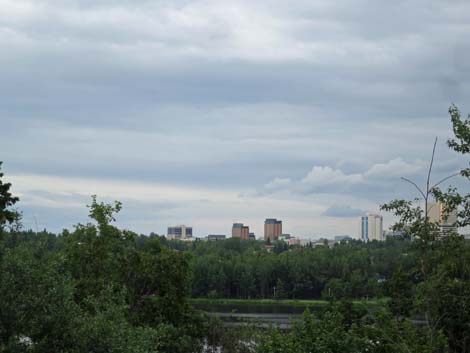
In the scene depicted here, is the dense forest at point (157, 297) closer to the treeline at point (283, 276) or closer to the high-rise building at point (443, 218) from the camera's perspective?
the high-rise building at point (443, 218)

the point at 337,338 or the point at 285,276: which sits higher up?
the point at 285,276

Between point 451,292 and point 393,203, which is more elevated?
point 393,203

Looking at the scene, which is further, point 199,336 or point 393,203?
point 199,336

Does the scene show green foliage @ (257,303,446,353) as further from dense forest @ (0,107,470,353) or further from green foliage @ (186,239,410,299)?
green foliage @ (186,239,410,299)

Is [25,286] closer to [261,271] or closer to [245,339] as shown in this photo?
[245,339]

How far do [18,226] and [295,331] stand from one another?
8.02m

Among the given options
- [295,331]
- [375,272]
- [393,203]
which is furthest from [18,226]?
[375,272]

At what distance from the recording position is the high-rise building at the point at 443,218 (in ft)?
43.8

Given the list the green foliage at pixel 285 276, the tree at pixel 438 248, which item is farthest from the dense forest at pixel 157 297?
the green foliage at pixel 285 276

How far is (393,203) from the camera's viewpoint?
13.7 metres

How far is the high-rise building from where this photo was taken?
526 inches

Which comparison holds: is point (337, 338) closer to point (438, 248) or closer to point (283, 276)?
point (438, 248)

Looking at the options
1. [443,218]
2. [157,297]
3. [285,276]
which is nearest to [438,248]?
[443,218]

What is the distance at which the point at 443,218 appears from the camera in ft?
43.7
